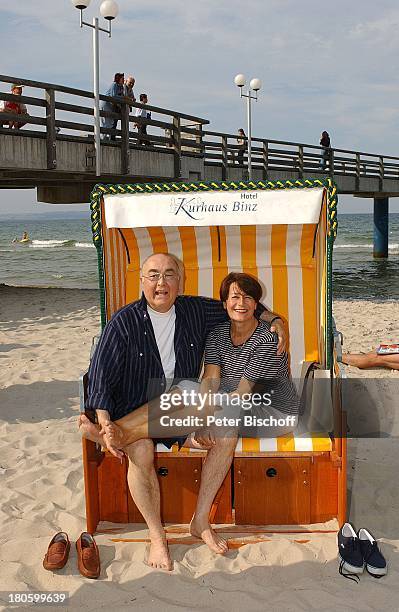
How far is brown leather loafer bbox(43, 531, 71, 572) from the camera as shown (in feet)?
11.5

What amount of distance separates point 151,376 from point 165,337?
25cm

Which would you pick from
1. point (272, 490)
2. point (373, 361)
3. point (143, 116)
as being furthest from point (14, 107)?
point (272, 490)

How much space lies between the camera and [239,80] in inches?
711

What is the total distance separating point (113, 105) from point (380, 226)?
1998 cm

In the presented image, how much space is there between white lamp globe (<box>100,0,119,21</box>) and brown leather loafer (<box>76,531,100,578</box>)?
31.6 feet

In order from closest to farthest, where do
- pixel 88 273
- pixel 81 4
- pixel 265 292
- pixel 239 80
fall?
1. pixel 265 292
2. pixel 81 4
3. pixel 239 80
4. pixel 88 273

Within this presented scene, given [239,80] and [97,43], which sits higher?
[239,80]

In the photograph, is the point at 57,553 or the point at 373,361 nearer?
the point at 57,553

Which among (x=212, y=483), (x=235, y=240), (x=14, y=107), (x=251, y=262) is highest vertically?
(x=14, y=107)

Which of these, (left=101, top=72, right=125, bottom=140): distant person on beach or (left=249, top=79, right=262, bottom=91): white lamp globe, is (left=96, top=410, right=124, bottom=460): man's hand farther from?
(left=249, top=79, right=262, bottom=91): white lamp globe

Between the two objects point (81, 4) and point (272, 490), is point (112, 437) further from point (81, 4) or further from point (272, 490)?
point (81, 4)

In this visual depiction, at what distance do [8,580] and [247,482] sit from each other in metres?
1.41

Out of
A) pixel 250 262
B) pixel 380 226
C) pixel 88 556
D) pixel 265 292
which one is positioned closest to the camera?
pixel 88 556

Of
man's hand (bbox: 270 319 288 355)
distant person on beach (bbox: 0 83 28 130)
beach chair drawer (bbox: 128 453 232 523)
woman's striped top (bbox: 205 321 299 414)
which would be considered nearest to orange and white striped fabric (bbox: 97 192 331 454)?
man's hand (bbox: 270 319 288 355)
